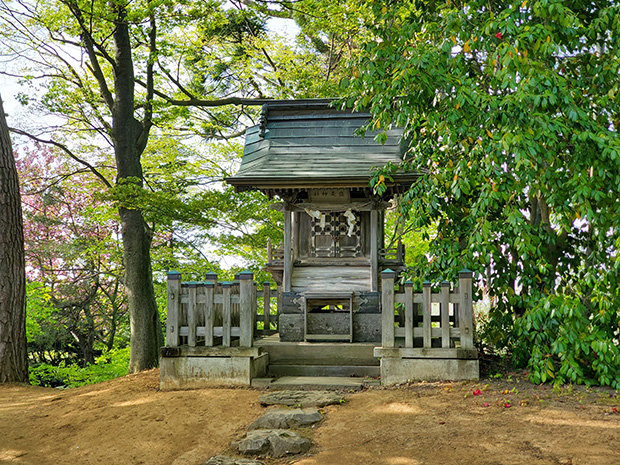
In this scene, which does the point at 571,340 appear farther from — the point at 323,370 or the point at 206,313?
the point at 206,313

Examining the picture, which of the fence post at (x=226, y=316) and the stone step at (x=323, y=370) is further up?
the fence post at (x=226, y=316)

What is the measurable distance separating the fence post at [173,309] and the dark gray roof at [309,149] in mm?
2090

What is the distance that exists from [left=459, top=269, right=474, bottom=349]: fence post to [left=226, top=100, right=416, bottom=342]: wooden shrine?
2081 mm

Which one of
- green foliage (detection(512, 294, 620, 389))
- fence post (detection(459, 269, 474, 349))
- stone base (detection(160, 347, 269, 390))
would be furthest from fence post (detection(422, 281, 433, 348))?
stone base (detection(160, 347, 269, 390))

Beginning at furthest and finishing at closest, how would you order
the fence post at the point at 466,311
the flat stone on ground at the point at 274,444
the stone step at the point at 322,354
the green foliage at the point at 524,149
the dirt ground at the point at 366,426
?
the stone step at the point at 322,354, the fence post at the point at 466,311, the green foliage at the point at 524,149, the flat stone on ground at the point at 274,444, the dirt ground at the point at 366,426

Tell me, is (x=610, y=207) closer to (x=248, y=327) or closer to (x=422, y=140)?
(x=422, y=140)

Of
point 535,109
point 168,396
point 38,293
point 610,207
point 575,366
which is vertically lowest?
point 168,396

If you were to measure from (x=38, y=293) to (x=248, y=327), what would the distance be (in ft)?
31.3

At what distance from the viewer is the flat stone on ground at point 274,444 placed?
15.8 feet

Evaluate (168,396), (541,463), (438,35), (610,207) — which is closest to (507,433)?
(541,463)

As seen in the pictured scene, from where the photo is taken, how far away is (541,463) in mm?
4141

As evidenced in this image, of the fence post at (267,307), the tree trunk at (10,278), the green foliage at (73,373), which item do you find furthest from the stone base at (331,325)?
the green foliage at (73,373)

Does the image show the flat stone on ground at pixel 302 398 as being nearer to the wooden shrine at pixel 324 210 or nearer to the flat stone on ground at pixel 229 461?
the flat stone on ground at pixel 229 461

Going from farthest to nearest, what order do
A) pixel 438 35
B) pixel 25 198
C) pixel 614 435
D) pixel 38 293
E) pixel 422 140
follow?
pixel 25 198 → pixel 38 293 → pixel 422 140 → pixel 438 35 → pixel 614 435
